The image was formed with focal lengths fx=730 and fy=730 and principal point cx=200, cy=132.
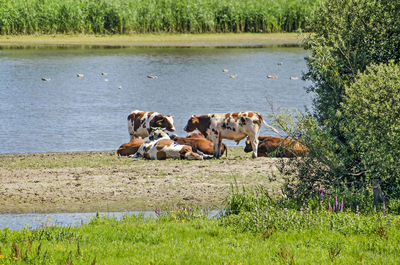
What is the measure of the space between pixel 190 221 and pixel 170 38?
5152 cm

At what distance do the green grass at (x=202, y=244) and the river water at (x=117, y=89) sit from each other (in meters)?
12.9

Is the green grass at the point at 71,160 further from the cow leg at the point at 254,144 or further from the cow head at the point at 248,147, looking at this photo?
the cow leg at the point at 254,144

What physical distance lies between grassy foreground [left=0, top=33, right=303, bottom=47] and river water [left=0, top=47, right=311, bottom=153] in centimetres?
71

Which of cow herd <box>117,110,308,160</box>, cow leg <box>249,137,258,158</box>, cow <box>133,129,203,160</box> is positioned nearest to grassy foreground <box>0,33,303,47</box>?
cow herd <box>117,110,308,160</box>

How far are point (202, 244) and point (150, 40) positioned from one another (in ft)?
173

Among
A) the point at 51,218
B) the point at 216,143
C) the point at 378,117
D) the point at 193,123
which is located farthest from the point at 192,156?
the point at 378,117

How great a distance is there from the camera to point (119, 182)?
57.7 feet

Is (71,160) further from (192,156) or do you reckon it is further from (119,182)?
(119,182)

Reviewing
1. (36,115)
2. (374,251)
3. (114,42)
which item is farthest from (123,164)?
(114,42)

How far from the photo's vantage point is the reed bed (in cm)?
6366

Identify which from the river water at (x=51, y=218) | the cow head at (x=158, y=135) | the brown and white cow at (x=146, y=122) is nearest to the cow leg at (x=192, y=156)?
the cow head at (x=158, y=135)

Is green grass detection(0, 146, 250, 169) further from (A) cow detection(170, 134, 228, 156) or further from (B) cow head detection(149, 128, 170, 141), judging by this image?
(B) cow head detection(149, 128, 170, 141)

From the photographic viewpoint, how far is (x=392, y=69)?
1220 centimetres

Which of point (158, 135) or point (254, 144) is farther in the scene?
point (158, 135)
